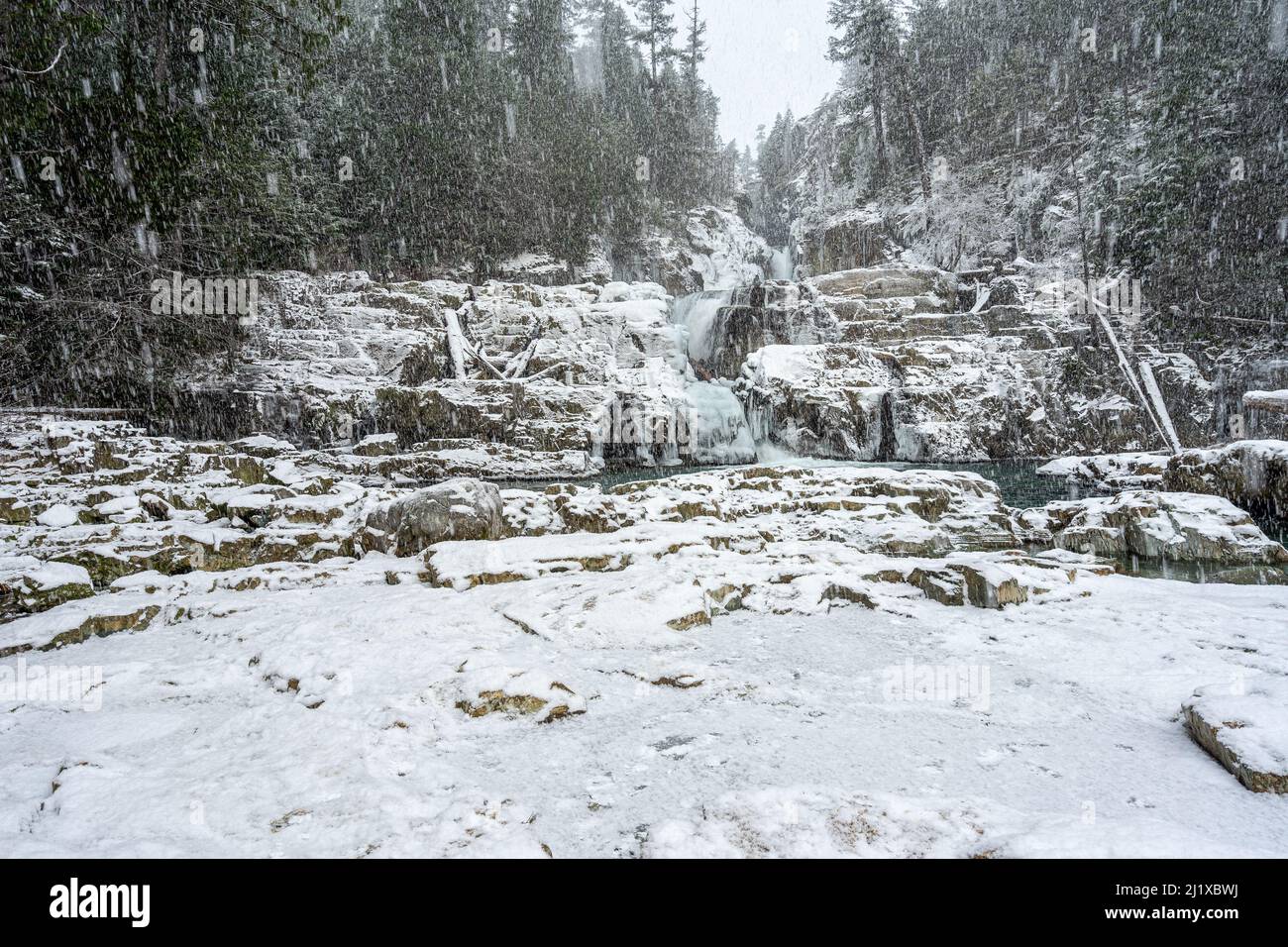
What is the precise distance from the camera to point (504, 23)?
2784 cm

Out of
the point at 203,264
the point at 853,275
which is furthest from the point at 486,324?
the point at 853,275

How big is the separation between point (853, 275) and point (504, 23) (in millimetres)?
21443

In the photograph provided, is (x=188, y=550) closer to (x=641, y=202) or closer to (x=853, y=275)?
(x=853, y=275)

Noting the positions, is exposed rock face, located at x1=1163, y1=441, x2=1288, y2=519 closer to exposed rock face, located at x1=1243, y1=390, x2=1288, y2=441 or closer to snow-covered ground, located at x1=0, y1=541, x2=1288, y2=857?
exposed rock face, located at x1=1243, y1=390, x2=1288, y2=441

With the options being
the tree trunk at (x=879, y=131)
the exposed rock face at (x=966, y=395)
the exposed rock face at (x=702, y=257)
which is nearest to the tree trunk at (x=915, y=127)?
the tree trunk at (x=879, y=131)

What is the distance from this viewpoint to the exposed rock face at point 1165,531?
23.3 feet

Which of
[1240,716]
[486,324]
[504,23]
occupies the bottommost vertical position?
[1240,716]

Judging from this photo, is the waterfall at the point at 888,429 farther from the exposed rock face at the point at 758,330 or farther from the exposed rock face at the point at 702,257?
the exposed rock face at the point at 702,257
